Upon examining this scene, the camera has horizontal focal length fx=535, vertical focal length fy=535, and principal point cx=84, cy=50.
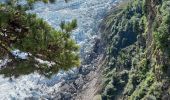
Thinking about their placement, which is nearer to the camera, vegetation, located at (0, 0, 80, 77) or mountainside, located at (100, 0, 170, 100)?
vegetation, located at (0, 0, 80, 77)

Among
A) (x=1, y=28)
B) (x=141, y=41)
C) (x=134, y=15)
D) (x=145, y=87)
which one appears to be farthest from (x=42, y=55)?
(x=134, y=15)

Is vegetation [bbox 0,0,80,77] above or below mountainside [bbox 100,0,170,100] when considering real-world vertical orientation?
above

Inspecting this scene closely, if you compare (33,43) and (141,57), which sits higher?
(33,43)

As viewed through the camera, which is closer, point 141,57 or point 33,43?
point 33,43

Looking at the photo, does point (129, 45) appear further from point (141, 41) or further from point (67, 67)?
point (67, 67)
